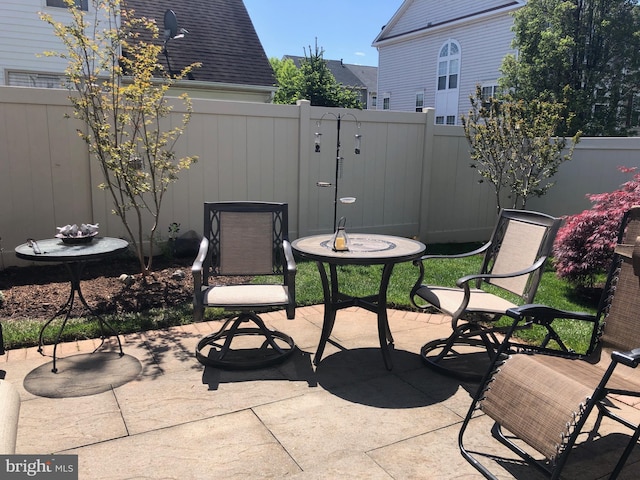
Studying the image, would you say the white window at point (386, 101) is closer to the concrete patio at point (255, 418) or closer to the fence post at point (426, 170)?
the fence post at point (426, 170)

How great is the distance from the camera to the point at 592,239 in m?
4.88

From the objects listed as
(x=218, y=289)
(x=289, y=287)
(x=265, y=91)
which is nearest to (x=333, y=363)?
(x=289, y=287)

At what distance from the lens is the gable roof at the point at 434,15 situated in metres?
15.0

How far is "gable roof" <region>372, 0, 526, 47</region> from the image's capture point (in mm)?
14982

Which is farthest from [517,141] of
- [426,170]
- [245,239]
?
[245,239]

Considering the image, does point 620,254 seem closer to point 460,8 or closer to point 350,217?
point 350,217

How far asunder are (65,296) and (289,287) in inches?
103

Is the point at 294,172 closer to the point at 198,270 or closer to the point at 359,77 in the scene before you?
the point at 198,270

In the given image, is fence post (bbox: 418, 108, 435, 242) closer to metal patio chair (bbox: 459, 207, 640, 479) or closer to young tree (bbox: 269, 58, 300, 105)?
metal patio chair (bbox: 459, 207, 640, 479)

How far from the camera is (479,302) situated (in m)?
3.29

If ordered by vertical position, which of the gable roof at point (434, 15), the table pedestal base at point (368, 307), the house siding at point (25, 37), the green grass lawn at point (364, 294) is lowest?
the green grass lawn at point (364, 294)

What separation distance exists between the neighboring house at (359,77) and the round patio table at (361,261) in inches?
1053

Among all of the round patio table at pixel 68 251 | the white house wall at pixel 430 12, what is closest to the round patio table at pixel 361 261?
the round patio table at pixel 68 251

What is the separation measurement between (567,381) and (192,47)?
11.3 metres
